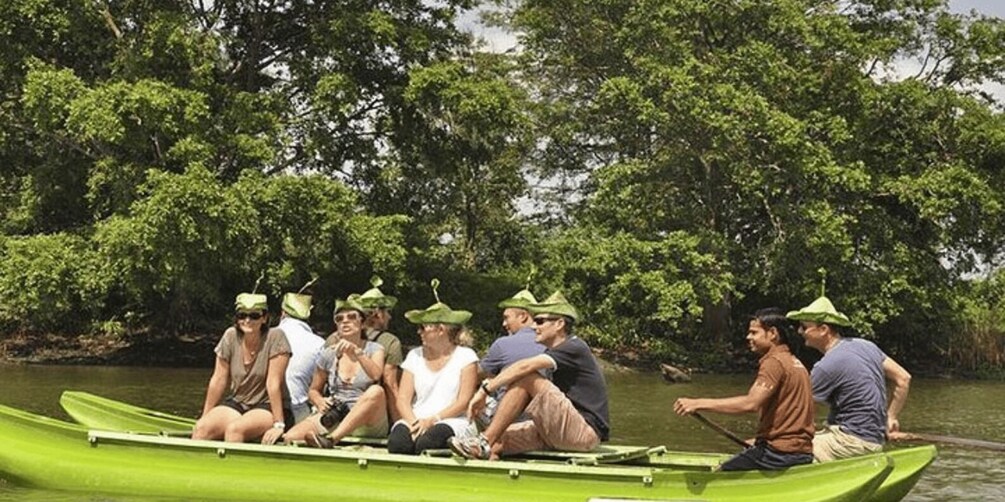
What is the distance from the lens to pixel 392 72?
32688 millimetres

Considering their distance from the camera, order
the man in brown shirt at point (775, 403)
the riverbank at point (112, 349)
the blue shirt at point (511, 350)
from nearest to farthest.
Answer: the man in brown shirt at point (775, 403) → the blue shirt at point (511, 350) → the riverbank at point (112, 349)

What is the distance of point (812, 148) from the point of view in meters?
31.7

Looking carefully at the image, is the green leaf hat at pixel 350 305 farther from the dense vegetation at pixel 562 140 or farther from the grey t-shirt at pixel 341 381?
the dense vegetation at pixel 562 140

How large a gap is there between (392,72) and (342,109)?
295 centimetres

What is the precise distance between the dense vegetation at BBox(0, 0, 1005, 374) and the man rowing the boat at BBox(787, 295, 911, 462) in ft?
60.4

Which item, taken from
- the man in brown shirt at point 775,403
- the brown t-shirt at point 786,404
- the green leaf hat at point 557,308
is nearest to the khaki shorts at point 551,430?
the green leaf hat at point 557,308

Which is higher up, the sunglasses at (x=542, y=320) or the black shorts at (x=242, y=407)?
the sunglasses at (x=542, y=320)

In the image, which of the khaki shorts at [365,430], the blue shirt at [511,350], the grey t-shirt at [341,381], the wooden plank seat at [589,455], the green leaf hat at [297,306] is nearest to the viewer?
the wooden plank seat at [589,455]

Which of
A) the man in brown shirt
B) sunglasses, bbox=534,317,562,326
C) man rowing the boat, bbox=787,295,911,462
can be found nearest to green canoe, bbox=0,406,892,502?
the man in brown shirt

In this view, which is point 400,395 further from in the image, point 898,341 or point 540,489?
point 898,341

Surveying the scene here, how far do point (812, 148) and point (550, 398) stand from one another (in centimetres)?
2285

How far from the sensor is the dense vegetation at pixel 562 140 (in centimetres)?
2866

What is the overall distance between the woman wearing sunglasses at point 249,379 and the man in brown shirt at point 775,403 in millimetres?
3529

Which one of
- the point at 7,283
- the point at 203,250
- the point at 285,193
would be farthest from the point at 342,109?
the point at 7,283
